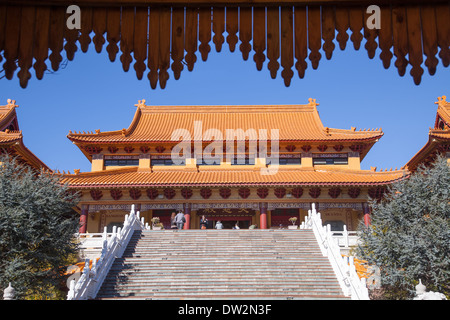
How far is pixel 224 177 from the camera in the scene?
22250mm

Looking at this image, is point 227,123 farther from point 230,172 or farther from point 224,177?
point 224,177

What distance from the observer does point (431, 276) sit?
10.9 m

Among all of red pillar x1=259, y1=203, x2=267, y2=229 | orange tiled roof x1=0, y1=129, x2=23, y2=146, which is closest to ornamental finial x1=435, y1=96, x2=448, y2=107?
red pillar x1=259, y1=203, x2=267, y2=229

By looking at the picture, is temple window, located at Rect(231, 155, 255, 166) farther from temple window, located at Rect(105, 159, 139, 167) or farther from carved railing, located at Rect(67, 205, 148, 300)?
carved railing, located at Rect(67, 205, 148, 300)

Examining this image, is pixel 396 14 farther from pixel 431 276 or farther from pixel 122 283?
pixel 122 283

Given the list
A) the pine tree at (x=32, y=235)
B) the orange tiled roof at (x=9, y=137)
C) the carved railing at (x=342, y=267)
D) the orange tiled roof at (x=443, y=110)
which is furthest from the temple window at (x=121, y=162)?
the orange tiled roof at (x=443, y=110)

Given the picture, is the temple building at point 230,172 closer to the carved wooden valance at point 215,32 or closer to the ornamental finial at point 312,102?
the ornamental finial at point 312,102

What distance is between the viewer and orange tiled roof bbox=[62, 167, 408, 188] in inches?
823

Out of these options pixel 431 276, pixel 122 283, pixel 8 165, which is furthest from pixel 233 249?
pixel 8 165

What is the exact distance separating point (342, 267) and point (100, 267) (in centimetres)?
695

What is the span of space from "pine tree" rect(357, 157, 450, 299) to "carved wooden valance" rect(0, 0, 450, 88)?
8891mm

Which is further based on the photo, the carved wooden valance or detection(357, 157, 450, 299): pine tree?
detection(357, 157, 450, 299): pine tree

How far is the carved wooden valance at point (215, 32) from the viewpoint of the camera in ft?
11.4

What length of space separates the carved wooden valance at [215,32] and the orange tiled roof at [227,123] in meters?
21.0
